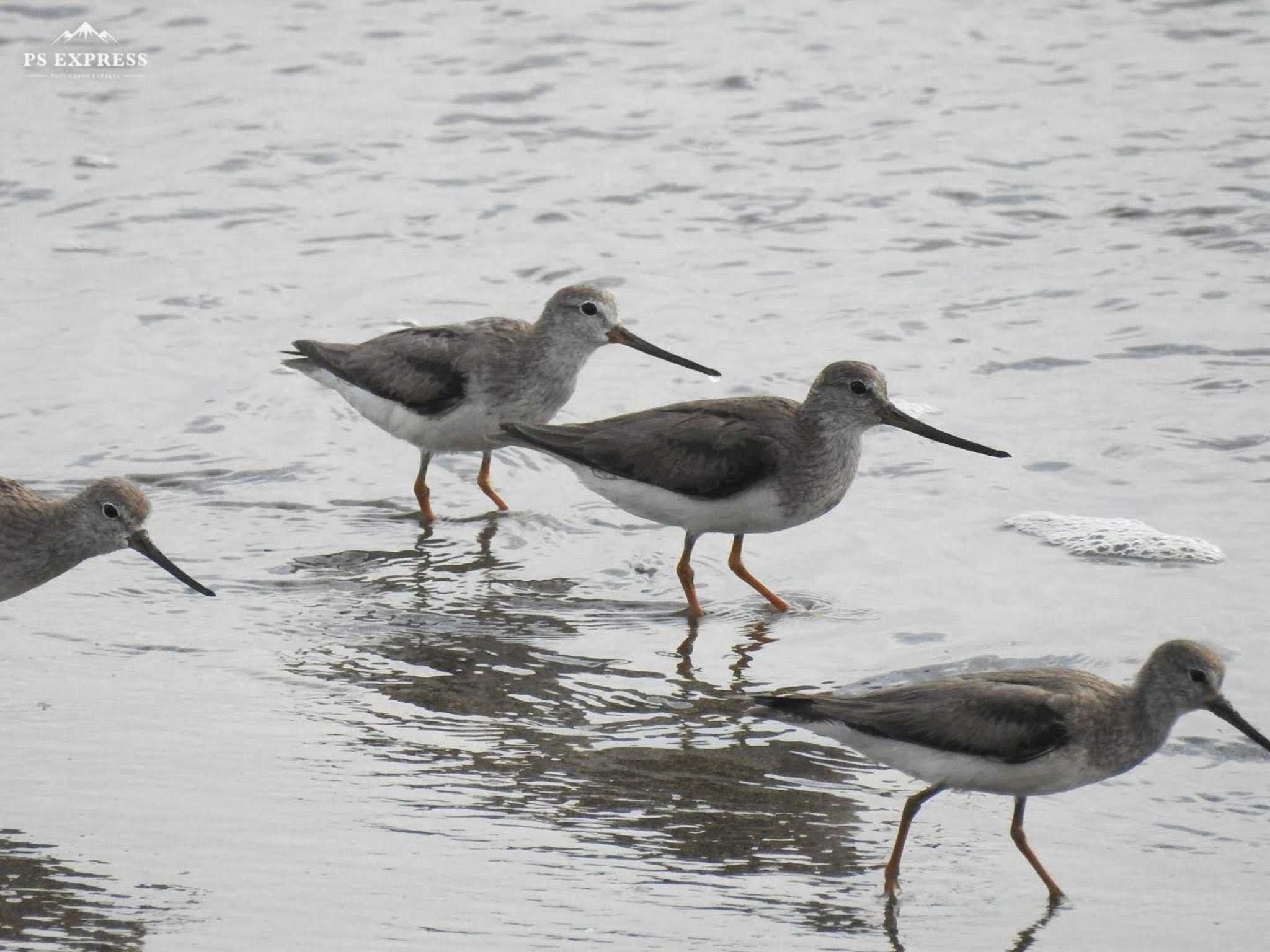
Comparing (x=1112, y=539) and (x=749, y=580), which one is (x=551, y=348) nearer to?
(x=749, y=580)

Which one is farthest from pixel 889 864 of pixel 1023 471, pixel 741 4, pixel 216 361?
pixel 741 4

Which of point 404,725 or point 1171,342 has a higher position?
point 1171,342

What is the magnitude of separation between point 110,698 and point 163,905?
1.85 metres

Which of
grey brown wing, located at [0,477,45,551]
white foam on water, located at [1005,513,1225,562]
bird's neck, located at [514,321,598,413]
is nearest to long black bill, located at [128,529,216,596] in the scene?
grey brown wing, located at [0,477,45,551]

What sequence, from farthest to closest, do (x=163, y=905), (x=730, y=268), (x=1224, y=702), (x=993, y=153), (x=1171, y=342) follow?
1. (x=993, y=153)
2. (x=730, y=268)
3. (x=1171, y=342)
4. (x=1224, y=702)
5. (x=163, y=905)

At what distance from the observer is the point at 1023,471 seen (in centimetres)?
997

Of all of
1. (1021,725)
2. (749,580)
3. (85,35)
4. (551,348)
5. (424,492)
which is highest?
(85,35)

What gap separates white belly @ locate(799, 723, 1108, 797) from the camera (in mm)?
5988

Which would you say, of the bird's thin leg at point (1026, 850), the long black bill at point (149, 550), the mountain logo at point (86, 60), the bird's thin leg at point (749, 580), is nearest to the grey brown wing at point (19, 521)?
the long black bill at point (149, 550)

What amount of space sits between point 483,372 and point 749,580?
215cm

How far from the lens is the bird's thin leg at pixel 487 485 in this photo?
10.2 metres

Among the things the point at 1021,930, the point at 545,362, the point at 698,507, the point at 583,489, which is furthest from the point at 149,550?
the point at 1021,930

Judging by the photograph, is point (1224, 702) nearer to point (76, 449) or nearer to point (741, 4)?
point (76, 449)

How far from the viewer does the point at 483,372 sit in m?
10.1
